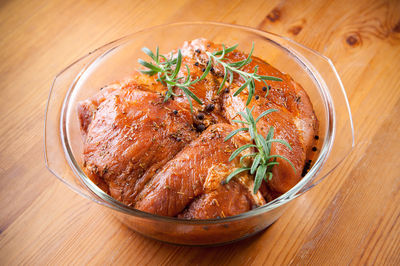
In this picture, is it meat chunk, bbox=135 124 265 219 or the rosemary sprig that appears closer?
meat chunk, bbox=135 124 265 219

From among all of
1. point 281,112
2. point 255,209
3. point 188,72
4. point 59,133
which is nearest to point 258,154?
point 255,209

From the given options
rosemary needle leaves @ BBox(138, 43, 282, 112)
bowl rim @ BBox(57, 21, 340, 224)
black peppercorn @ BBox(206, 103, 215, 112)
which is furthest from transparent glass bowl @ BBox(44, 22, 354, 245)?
black peppercorn @ BBox(206, 103, 215, 112)

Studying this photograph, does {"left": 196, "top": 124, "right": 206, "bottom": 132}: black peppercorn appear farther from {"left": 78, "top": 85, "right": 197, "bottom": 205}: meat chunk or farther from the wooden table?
the wooden table

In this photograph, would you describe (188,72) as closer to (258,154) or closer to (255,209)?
(258,154)

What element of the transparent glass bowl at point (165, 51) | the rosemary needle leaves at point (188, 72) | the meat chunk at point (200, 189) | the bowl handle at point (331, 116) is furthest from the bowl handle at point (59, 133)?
the bowl handle at point (331, 116)

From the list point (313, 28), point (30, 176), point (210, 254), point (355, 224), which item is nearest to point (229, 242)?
point (210, 254)

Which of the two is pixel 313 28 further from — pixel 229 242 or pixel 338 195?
pixel 229 242

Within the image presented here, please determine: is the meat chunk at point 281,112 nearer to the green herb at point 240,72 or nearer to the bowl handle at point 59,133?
the green herb at point 240,72
